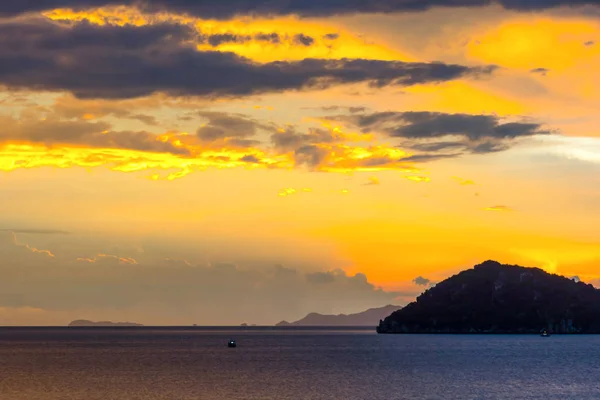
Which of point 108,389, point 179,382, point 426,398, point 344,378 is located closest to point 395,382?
point 344,378

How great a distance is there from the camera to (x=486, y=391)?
15188cm

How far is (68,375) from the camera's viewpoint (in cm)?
19012

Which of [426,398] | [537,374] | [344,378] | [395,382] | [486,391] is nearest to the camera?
[426,398]

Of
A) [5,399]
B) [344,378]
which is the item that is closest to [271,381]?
[344,378]

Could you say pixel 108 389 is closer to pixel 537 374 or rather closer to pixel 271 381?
pixel 271 381

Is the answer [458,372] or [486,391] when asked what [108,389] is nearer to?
[486,391]

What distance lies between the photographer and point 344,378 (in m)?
180

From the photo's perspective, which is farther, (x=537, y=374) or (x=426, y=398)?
(x=537, y=374)

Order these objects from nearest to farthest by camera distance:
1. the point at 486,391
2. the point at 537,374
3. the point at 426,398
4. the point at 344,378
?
the point at 426,398, the point at 486,391, the point at 344,378, the point at 537,374

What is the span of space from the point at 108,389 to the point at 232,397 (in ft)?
86.1

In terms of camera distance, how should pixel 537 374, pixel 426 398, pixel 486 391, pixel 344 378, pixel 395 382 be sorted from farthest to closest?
1. pixel 537 374
2. pixel 344 378
3. pixel 395 382
4. pixel 486 391
5. pixel 426 398

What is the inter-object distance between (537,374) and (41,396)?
104 m

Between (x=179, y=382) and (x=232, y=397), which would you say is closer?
(x=232, y=397)

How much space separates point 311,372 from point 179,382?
3728 cm
